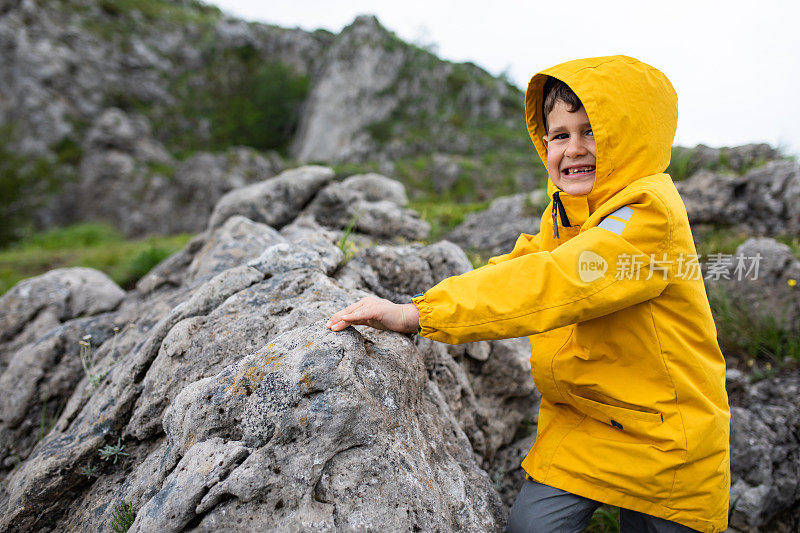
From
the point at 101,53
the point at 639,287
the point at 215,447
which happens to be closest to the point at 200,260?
the point at 215,447

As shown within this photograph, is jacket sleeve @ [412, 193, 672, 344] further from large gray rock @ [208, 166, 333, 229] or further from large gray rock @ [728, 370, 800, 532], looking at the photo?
large gray rock @ [208, 166, 333, 229]

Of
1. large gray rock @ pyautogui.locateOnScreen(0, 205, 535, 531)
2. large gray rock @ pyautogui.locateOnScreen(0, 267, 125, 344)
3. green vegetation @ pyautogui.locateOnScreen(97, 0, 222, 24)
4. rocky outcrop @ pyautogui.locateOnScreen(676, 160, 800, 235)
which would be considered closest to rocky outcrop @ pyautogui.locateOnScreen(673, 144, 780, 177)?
rocky outcrop @ pyautogui.locateOnScreen(676, 160, 800, 235)

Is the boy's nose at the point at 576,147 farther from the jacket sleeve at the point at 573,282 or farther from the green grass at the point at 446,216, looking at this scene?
the green grass at the point at 446,216

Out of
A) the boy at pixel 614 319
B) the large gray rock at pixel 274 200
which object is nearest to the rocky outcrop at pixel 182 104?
the large gray rock at pixel 274 200

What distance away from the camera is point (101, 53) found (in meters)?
25.9

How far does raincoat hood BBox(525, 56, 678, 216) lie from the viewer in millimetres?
2320

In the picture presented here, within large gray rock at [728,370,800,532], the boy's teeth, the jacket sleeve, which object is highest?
the boy's teeth

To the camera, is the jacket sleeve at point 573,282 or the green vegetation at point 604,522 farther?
the green vegetation at point 604,522

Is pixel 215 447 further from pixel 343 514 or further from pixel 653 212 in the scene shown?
pixel 653 212

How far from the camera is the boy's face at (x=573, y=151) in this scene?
2.53m

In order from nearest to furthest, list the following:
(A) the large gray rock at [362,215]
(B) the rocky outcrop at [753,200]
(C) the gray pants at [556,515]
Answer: (C) the gray pants at [556,515] < (A) the large gray rock at [362,215] < (B) the rocky outcrop at [753,200]

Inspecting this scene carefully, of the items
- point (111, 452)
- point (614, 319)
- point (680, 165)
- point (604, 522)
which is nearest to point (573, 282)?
point (614, 319)

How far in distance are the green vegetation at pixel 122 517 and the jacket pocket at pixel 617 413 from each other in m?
2.46

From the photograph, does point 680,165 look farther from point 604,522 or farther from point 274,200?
point 274,200
